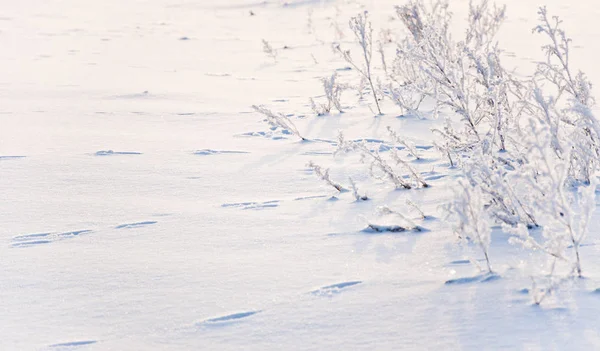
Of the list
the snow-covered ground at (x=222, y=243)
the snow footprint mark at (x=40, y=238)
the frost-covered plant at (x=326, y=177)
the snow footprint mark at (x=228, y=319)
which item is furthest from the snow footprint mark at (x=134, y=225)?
the snow footprint mark at (x=228, y=319)

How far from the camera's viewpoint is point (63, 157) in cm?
354

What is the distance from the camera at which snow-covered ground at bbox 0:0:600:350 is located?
5.65 feet

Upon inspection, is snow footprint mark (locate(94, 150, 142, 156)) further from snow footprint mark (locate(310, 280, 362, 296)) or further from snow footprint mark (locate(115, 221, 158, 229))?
snow footprint mark (locate(310, 280, 362, 296))

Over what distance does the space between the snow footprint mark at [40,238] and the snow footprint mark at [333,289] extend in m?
1.01

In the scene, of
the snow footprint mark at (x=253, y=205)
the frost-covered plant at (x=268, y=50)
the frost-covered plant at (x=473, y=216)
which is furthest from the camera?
the frost-covered plant at (x=268, y=50)

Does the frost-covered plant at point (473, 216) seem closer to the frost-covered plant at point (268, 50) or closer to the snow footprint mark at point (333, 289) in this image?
the snow footprint mark at point (333, 289)

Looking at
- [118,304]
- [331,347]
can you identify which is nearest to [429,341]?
[331,347]

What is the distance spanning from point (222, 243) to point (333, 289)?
57 centimetres

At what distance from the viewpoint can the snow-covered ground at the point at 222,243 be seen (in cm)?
172

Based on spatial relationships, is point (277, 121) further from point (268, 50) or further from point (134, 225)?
point (268, 50)

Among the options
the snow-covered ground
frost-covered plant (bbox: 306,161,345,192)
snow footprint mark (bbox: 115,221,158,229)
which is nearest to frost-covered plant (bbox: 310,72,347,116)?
the snow-covered ground

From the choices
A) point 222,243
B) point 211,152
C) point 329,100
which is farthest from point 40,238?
point 329,100

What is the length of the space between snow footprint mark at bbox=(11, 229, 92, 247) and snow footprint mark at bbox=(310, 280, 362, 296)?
101 cm

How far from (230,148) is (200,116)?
0.93 m
